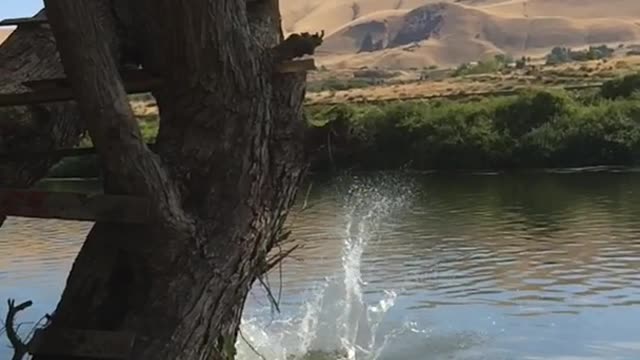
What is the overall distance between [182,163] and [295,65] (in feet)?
1.64

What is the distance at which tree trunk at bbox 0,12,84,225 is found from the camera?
3.70m

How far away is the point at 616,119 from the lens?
4594 centimetres

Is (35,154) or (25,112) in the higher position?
(25,112)

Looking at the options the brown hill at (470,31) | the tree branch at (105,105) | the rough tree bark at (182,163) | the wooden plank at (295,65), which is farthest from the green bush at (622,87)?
the brown hill at (470,31)

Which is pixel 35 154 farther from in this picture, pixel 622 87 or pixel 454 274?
pixel 622 87

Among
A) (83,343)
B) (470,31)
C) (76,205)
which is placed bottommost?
(83,343)

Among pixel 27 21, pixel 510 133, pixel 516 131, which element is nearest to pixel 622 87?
pixel 516 131

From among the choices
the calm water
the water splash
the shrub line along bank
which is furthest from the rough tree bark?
the shrub line along bank

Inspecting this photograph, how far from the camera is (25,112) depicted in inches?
150

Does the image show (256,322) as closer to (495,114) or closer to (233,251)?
(233,251)

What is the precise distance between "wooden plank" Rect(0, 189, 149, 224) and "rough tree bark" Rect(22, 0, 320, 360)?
0.05 metres

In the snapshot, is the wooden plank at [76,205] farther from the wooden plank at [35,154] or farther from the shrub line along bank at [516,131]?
the shrub line along bank at [516,131]

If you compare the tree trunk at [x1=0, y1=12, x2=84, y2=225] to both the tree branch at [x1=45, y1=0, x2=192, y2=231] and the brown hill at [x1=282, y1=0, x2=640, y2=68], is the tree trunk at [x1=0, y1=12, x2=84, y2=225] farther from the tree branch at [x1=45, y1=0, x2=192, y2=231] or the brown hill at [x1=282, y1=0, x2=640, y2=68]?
the brown hill at [x1=282, y1=0, x2=640, y2=68]

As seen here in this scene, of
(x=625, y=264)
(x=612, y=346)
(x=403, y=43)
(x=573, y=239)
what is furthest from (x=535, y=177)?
(x=403, y=43)
